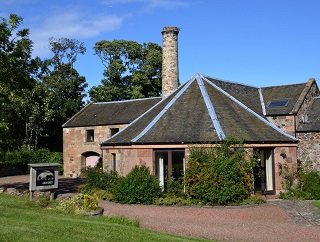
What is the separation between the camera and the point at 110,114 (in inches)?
1294

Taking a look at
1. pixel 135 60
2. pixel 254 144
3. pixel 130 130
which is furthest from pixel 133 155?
pixel 135 60

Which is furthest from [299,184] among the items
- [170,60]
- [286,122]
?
[170,60]

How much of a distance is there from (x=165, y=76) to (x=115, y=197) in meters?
11.8

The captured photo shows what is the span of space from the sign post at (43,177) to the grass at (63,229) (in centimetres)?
396

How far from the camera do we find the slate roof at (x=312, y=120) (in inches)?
836

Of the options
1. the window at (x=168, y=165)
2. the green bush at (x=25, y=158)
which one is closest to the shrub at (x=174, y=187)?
the window at (x=168, y=165)

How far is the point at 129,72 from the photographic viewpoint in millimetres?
49344

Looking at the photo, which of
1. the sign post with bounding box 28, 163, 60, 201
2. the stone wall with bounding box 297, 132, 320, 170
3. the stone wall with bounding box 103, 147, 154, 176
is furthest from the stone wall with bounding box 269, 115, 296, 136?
the sign post with bounding box 28, 163, 60, 201

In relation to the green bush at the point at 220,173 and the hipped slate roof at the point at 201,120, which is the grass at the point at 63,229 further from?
the hipped slate roof at the point at 201,120

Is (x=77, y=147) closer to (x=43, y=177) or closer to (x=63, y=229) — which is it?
(x=43, y=177)

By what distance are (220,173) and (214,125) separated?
2781 mm

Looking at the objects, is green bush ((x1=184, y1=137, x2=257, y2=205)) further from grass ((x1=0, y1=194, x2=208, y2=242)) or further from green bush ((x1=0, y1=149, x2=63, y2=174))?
green bush ((x1=0, y1=149, x2=63, y2=174))

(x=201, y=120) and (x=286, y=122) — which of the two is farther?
(x=286, y=122)

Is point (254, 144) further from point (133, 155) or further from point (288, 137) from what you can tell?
point (133, 155)
